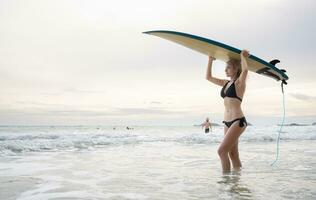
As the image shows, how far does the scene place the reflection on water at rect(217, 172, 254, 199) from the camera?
3876mm

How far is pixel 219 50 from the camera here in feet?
17.9

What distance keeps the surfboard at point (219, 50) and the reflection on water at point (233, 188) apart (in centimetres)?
187

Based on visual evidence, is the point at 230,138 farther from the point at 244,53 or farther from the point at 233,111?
the point at 244,53

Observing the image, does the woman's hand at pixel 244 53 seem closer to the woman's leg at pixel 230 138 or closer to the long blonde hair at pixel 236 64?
the long blonde hair at pixel 236 64

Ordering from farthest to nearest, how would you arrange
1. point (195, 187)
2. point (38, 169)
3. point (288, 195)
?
point (38, 169)
point (195, 187)
point (288, 195)

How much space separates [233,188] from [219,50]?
7.45 feet

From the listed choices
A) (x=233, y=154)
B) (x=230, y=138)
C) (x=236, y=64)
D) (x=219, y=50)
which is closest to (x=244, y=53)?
(x=236, y=64)

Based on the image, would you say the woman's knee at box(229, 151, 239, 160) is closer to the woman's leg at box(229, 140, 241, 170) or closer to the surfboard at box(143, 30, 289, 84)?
the woman's leg at box(229, 140, 241, 170)

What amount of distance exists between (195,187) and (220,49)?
7.39 feet

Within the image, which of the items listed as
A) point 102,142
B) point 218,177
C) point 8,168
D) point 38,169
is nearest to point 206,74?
point 218,177

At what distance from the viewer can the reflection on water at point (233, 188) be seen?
3876 millimetres

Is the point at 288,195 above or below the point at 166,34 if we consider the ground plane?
below

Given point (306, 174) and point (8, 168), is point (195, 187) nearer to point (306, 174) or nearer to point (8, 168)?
point (306, 174)

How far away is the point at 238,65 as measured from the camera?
17.4ft
